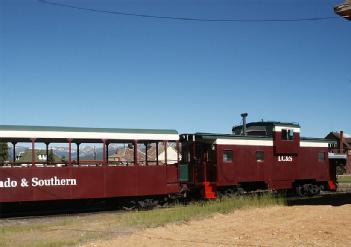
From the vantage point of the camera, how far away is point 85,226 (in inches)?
521

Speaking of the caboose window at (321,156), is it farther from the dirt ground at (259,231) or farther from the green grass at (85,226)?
the dirt ground at (259,231)

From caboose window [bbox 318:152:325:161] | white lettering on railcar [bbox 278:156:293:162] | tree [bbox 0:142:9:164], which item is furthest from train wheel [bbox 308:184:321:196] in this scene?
tree [bbox 0:142:9:164]

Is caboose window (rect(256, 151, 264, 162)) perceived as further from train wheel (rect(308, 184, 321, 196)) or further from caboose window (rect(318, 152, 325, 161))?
caboose window (rect(318, 152, 325, 161))

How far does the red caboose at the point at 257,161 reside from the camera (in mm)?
21219

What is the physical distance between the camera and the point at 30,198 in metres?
16.6

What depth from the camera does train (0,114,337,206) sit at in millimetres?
16703

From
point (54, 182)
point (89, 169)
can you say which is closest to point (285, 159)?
point (89, 169)

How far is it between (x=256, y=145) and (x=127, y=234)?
1245 cm

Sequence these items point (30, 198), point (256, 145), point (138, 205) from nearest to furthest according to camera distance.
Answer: point (30, 198), point (138, 205), point (256, 145)

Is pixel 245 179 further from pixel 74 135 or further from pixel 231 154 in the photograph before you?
pixel 74 135

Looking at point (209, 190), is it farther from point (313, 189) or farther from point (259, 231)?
point (259, 231)

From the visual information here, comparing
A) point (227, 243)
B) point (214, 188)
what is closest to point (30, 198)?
point (214, 188)

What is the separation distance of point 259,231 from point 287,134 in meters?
13.7

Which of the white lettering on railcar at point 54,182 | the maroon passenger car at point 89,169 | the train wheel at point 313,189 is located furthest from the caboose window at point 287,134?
the white lettering on railcar at point 54,182
